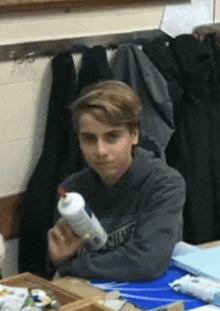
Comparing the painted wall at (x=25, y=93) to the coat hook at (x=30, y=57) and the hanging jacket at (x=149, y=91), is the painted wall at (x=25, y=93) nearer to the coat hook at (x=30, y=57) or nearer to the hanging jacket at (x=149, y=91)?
the coat hook at (x=30, y=57)

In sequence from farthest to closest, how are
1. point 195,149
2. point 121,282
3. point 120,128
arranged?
1. point 195,149
2. point 120,128
3. point 121,282

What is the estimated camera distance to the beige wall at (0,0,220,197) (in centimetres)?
284

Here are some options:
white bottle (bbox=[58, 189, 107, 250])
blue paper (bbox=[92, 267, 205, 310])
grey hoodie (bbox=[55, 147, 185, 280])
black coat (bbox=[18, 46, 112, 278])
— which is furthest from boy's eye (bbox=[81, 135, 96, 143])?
black coat (bbox=[18, 46, 112, 278])

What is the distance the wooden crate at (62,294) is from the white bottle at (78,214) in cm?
17

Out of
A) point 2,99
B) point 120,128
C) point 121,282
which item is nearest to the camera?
point 121,282

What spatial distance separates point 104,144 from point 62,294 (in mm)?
527

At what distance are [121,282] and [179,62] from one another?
155 cm

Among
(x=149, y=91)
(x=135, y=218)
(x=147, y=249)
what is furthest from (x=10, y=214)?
(x=147, y=249)

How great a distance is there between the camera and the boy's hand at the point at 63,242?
1.81m

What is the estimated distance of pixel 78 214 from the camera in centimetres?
169

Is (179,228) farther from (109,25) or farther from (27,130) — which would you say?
(109,25)

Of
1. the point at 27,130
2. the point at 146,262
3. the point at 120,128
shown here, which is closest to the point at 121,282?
the point at 146,262

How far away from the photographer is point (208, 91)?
3.14 meters

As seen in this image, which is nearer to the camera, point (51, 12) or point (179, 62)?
point (51, 12)
